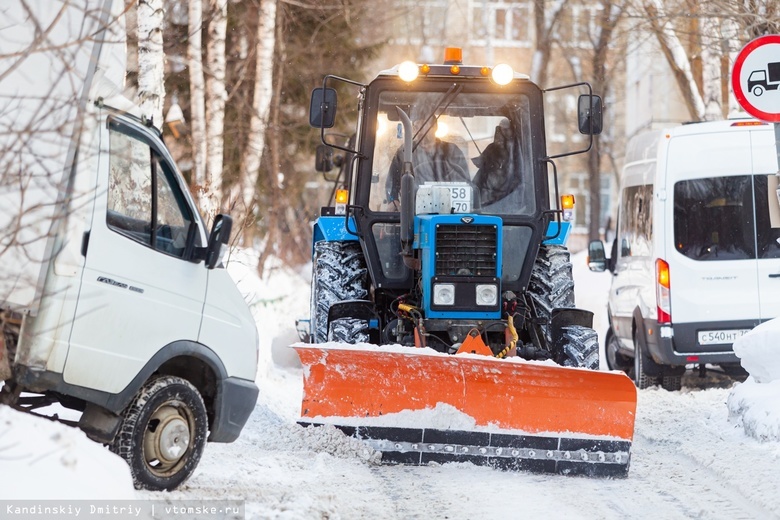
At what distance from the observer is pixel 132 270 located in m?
5.94

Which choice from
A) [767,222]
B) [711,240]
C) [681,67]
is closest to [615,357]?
[711,240]

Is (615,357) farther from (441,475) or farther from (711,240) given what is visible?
(441,475)

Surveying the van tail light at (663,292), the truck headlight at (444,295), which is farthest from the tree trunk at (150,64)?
the van tail light at (663,292)

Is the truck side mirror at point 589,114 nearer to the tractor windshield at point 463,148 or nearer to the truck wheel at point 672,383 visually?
the tractor windshield at point 463,148

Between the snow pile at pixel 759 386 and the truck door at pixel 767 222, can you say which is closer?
the snow pile at pixel 759 386

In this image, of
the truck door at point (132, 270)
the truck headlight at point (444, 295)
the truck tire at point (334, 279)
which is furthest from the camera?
the truck tire at point (334, 279)

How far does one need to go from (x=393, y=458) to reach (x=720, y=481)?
1962 mm

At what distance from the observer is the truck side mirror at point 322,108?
8.61 meters

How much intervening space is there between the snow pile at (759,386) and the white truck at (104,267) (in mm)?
3510

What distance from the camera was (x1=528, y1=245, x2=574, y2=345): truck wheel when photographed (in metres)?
9.09

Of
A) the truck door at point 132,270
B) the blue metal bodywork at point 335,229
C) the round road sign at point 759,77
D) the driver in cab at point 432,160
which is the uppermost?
the round road sign at point 759,77

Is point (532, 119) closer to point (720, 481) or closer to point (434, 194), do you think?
point (434, 194)

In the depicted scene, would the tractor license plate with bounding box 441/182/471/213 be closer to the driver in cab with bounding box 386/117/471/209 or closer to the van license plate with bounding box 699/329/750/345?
the driver in cab with bounding box 386/117/471/209

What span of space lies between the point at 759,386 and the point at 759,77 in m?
2.24
